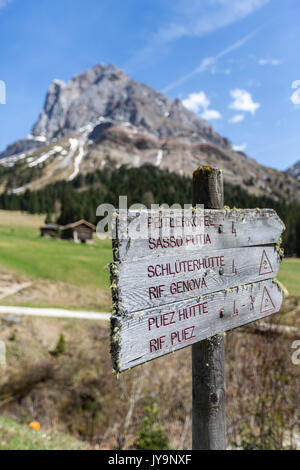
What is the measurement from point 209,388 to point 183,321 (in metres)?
0.64

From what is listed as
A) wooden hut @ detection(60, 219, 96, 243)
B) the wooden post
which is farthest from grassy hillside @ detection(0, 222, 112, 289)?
the wooden post

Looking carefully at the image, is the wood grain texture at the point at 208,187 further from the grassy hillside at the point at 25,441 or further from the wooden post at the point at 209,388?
the grassy hillside at the point at 25,441

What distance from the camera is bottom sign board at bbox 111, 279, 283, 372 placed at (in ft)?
5.40

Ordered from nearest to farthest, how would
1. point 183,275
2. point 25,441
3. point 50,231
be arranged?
1. point 183,275
2. point 25,441
3. point 50,231

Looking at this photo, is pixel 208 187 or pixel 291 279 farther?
pixel 291 279

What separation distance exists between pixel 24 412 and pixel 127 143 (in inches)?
7326

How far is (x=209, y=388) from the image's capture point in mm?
2195

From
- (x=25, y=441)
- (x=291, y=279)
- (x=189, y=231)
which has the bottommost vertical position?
(x=25, y=441)

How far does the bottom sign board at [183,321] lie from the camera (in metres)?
1.64

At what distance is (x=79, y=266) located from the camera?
83.5ft

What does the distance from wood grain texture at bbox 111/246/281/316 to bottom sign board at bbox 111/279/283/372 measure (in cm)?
5

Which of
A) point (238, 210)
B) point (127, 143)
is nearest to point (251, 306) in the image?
point (238, 210)

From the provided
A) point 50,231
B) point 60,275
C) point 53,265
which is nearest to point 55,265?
point 53,265

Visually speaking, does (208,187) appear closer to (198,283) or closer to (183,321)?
(198,283)
